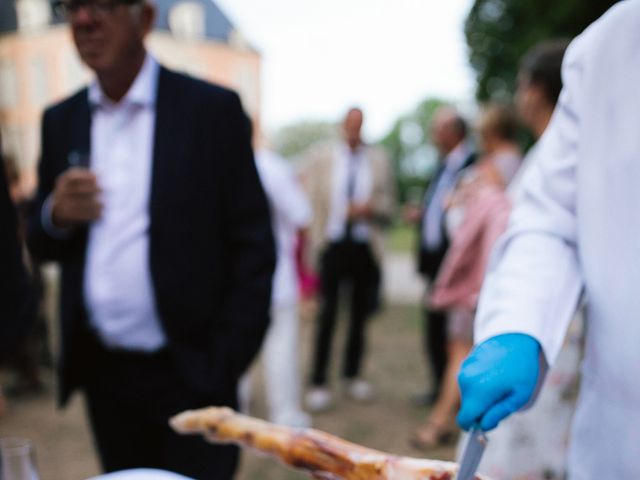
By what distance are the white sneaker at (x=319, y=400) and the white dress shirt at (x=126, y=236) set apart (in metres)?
2.59

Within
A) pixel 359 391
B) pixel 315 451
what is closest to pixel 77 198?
pixel 315 451

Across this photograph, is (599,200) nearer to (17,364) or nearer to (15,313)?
(15,313)

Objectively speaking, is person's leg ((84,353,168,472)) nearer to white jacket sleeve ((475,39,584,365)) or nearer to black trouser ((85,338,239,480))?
black trouser ((85,338,239,480))

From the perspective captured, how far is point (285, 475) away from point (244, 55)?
2235 millimetres

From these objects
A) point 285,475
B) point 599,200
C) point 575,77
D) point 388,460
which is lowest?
point 285,475

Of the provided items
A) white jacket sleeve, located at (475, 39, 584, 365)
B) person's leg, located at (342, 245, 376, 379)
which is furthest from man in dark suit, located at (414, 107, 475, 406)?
white jacket sleeve, located at (475, 39, 584, 365)

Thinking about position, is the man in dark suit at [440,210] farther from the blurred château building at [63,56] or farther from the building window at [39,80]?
the building window at [39,80]

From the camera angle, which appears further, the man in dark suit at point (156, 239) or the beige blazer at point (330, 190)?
the beige blazer at point (330, 190)

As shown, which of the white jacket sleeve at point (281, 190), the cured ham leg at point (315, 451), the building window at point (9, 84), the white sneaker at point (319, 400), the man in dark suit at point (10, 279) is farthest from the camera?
the white sneaker at point (319, 400)

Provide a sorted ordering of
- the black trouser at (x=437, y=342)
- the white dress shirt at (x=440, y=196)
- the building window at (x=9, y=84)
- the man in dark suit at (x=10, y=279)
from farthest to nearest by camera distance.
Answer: the black trouser at (x=437, y=342) → the white dress shirt at (x=440, y=196) → the building window at (x=9, y=84) → the man in dark suit at (x=10, y=279)

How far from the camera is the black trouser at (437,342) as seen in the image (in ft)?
12.8

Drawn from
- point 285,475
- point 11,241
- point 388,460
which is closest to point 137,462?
point 11,241

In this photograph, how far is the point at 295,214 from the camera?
3.47 meters

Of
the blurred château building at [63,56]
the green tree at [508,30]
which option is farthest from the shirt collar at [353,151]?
the green tree at [508,30]
